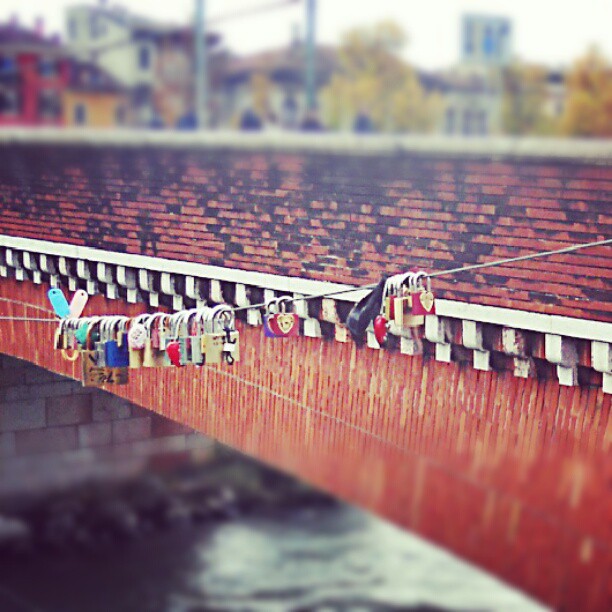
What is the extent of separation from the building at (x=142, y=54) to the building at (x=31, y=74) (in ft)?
0.61

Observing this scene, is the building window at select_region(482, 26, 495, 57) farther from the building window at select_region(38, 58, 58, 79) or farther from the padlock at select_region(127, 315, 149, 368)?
the building window at select_region(38, 58, 58, 79)

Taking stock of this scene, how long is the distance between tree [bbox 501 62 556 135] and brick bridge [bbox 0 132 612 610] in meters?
0.13

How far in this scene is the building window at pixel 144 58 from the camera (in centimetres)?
653

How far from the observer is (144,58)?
21.8 feet

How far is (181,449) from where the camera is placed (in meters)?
16.9

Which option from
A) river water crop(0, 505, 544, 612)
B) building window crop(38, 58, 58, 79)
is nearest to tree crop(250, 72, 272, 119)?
building window crop(38, 58, 58, 79)

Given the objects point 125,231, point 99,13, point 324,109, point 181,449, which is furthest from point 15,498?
point 324,109

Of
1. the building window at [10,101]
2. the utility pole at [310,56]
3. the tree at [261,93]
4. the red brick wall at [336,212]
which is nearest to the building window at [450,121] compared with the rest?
the red brick wall at [336,212]

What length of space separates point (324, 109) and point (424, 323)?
127 cm

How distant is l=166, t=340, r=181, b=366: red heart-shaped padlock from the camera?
224 inches

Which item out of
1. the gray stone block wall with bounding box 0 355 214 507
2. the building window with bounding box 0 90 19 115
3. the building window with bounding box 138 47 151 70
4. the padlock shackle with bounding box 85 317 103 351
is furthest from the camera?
the gray stone block wall with bounding box 0 355 214 507

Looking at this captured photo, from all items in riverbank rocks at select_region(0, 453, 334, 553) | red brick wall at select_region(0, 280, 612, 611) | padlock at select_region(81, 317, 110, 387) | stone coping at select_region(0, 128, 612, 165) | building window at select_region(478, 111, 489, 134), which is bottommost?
riverbank rocks at select_region(0, 453, 334, 553)

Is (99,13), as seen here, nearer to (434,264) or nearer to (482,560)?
(434,264)

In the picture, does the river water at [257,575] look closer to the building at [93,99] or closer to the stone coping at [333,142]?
the stone coping at [333,142]
